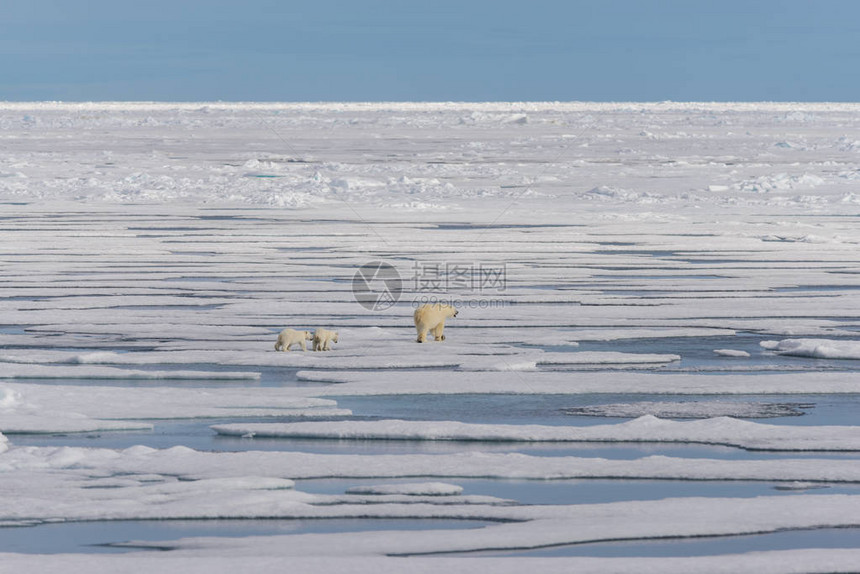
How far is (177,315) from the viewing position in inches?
354

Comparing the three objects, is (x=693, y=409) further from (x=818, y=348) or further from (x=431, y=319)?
(x=431, y=319)

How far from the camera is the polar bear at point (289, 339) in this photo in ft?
24.7

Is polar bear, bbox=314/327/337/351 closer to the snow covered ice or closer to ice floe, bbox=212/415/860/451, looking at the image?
the snow covered ice

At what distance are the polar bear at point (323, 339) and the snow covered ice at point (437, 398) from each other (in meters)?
0.09

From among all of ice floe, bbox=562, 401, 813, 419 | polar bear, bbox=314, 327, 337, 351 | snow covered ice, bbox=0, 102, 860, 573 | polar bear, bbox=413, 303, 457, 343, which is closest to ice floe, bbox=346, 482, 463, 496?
snow covered ice, bbox=0, 102, 860, 573

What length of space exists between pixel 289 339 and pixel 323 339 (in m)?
0.19

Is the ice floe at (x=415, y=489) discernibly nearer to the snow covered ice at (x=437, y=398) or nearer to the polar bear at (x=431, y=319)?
the snow covered ice at (x=437, y=398)

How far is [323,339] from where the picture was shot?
7551 millimetres

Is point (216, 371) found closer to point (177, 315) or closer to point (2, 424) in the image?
point (2, 424)

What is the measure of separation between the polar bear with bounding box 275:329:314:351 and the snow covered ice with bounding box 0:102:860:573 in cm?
11

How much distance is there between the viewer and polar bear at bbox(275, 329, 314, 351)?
24.7 ft

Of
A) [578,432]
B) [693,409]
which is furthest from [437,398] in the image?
[693,409]

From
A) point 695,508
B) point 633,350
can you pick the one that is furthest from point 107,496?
point 633,350

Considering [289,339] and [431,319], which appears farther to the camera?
[431,319]
